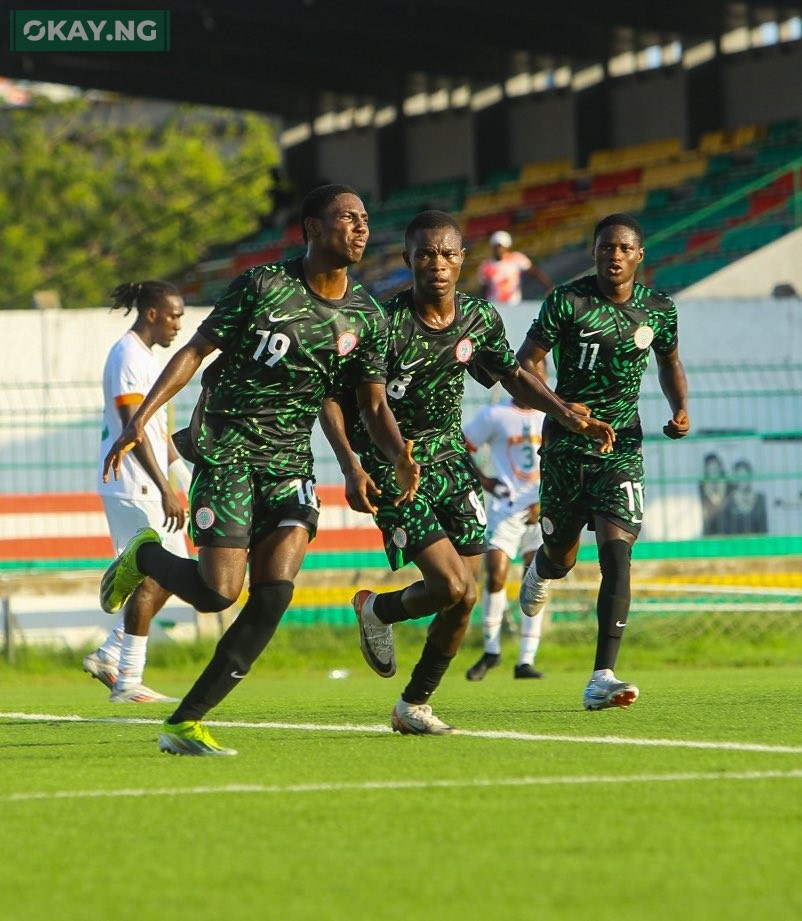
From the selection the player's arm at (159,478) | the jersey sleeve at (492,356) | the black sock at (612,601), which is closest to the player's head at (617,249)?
the jersey sleeve at (492,356)

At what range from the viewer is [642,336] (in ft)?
30.4

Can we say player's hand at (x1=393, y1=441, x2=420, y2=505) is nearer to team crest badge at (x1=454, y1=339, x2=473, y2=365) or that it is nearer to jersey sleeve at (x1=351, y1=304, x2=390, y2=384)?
jersey sleeve at (x1=351, y1=304, x2=390, y2=384)

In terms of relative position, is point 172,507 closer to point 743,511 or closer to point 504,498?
point 504,498

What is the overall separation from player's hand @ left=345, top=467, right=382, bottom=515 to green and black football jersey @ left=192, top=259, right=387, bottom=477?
168 millimetres

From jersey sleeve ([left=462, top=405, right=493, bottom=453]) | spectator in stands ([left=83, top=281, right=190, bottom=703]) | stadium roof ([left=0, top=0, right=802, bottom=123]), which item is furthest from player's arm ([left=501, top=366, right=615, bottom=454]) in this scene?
stadium roof ([left=0, top=0, right=802, bottom=123])

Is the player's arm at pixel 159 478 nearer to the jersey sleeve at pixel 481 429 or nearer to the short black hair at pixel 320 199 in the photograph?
the short black hair at pixel 320 199

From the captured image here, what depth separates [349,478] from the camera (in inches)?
293

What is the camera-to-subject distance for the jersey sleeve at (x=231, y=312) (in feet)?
23.5

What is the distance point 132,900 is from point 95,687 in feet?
31.3

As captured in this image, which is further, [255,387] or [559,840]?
[255,387]

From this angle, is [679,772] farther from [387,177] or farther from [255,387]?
[387,177]

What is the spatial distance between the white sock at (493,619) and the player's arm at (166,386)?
20.7 feet

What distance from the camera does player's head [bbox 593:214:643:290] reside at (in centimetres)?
919

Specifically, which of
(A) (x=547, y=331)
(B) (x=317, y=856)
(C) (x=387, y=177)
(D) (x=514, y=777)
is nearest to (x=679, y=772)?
(D) (x=514, y=777)
